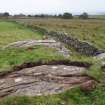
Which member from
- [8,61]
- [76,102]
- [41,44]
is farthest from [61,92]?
[41,44]

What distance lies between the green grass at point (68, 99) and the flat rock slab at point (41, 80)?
506mm

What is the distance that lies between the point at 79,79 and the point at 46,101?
9.00ft

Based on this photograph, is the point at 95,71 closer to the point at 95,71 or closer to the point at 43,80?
the point at 95,71

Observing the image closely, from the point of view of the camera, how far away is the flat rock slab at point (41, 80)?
14.2m

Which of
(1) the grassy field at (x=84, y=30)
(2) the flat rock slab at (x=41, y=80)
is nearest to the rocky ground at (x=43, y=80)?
(2) the flat rock slab at (x=41, y=80)

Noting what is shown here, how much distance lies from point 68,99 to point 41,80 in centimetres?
185

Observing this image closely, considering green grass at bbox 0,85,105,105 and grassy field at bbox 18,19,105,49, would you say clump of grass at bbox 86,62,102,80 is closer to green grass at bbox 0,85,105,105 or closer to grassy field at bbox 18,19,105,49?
green grass at bbox 0,85,105,105

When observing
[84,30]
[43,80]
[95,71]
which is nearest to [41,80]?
[43,80]

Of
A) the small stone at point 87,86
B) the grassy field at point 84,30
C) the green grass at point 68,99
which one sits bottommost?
the grassy field at point 84,30

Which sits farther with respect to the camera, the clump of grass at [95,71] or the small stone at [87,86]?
the clump of grass at [95,71]

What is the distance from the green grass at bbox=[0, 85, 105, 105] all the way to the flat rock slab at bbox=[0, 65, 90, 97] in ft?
1.66

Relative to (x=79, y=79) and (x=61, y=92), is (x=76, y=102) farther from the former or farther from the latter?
(x=79, y=79)

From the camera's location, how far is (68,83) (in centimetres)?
1499

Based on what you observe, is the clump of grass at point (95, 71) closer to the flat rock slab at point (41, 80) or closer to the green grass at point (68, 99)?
the flat rock slab at point (41, 80)
